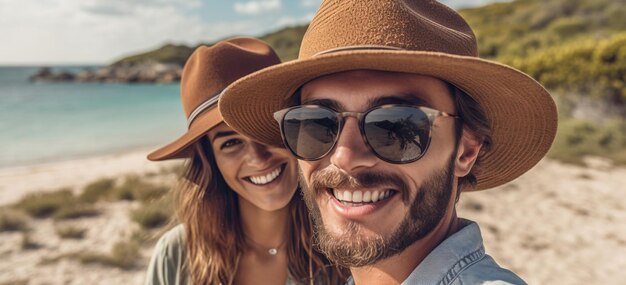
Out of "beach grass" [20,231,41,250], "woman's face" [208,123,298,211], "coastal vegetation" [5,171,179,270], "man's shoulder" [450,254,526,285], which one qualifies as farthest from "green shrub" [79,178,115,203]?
"man's shoulder" [450,254,526,285]

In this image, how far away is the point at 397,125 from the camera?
4.21ft

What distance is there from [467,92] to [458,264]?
56 cm

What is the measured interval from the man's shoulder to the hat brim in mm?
1310

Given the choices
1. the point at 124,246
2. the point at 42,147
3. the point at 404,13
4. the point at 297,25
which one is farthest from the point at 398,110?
the point at 297,25

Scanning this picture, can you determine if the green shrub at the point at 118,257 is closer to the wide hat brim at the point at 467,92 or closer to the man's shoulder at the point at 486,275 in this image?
the wide hat brim at the point at 467,92

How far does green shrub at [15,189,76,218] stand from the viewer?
729 centimetres

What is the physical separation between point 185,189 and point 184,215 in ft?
0.52

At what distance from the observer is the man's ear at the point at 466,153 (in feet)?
4.71

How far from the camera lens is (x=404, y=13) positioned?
4.13 ft

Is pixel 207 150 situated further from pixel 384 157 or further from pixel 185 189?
pixel 384 157

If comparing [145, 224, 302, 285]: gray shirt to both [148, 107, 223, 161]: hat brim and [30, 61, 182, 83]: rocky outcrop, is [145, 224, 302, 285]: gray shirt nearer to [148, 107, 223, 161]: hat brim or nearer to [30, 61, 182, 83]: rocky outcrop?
[148, 107, 223, 161]: hat brim

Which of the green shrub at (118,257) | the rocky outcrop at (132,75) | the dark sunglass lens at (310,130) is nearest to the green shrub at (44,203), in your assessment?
the green shrub at (118,257)

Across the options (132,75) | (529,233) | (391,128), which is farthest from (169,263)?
(132,75)

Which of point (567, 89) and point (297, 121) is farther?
point (567, 89)
